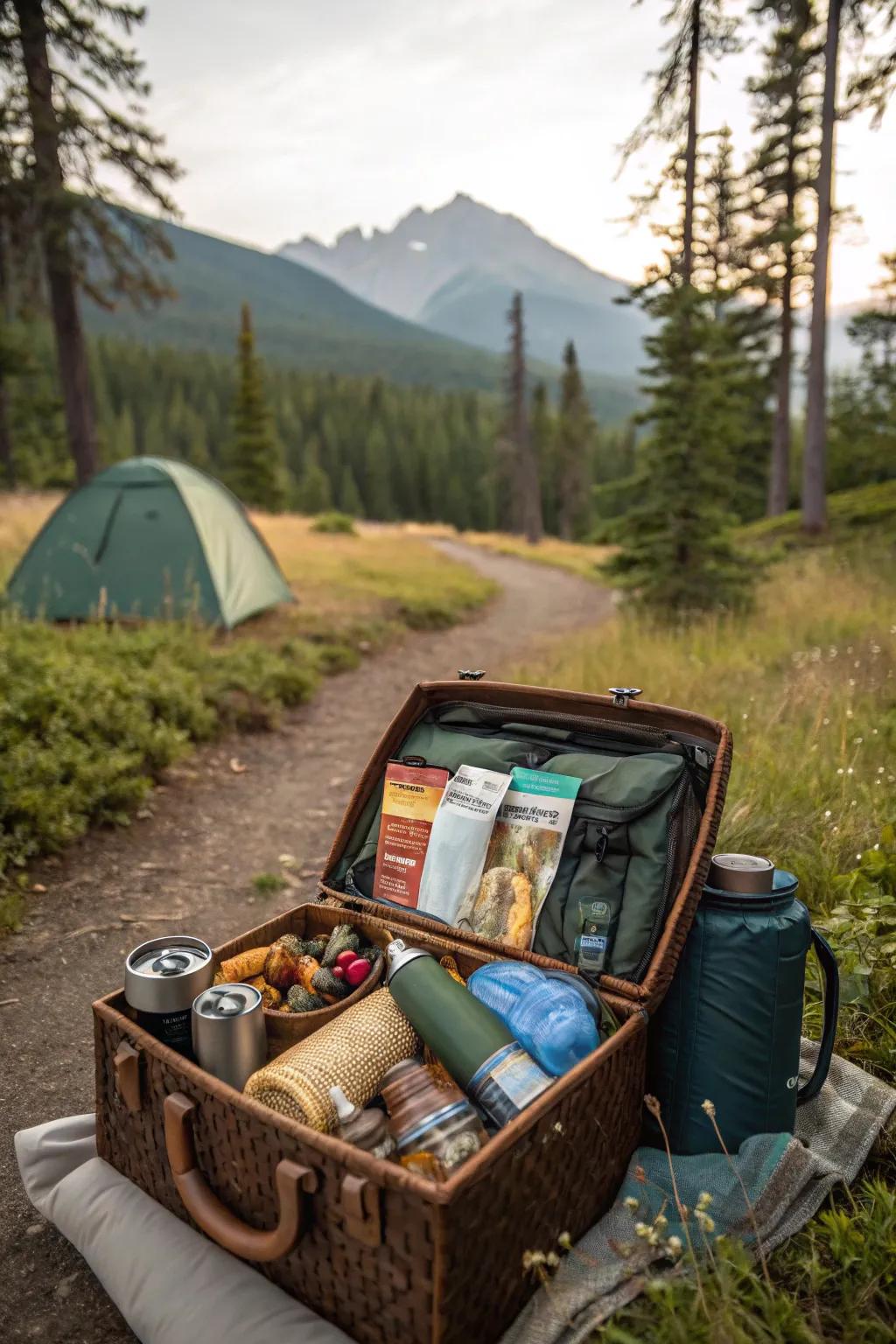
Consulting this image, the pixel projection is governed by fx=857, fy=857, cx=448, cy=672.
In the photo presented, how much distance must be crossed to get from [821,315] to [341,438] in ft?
247

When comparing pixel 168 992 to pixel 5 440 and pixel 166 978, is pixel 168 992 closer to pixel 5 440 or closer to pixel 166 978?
pixel 166 978

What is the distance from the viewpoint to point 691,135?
1386 cm

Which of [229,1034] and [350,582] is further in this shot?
[350,582]

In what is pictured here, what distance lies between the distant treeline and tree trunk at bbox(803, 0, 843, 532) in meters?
48.9

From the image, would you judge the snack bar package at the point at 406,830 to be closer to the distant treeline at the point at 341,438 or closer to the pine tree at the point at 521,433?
the pine tree at the point at 521,433

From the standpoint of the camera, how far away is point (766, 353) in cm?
2583

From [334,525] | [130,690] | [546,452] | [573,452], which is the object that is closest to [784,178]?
[334,525]

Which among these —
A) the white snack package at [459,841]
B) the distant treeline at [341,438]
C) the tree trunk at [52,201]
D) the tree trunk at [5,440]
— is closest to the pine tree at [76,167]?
the tree trunk at [52,201]

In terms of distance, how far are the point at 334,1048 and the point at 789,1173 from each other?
113 centimetres

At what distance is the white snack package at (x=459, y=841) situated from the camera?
2568 mm

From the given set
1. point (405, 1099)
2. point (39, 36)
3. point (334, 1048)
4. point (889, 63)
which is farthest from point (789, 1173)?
point (889, 63)

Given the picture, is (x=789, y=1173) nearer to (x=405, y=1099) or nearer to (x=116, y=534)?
(x=405, y=1099)

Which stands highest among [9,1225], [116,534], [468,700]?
[116,534]

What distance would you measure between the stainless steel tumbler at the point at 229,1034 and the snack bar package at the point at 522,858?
72cm
